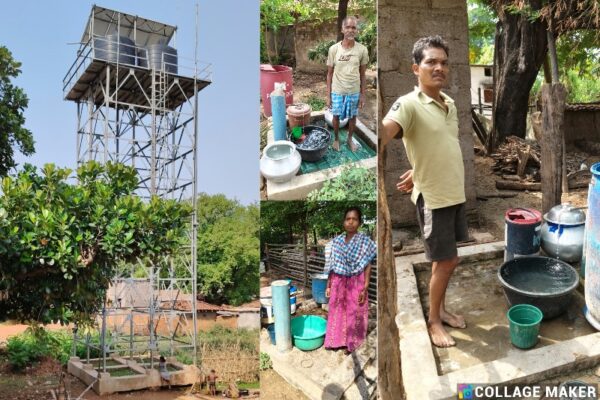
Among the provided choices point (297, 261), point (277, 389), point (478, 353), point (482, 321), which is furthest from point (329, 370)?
point (482, 321)

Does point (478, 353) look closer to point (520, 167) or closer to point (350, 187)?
point (350, 187)

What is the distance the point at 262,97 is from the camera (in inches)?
76.1

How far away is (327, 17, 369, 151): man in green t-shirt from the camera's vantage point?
193 centimetres

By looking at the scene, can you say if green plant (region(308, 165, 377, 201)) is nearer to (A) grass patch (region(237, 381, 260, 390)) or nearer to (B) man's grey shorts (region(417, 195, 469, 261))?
(B) man's grey shorts (region(417, 195, 469, 261))

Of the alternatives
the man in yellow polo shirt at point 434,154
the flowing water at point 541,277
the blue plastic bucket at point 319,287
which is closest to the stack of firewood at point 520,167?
the flowing water at point 541,277

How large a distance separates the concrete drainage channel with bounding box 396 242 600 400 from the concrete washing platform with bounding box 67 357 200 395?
5.33 m

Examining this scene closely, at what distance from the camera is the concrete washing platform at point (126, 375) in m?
6.53

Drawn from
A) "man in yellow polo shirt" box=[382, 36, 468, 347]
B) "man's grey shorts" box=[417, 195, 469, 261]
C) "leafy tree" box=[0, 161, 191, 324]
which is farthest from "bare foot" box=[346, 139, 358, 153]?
"leafy tree" box=[0, 161, 191, 324]

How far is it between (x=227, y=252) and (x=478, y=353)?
7.22m

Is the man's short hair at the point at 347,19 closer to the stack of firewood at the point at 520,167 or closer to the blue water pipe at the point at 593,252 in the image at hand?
the blue water pipe at the point at 593,252

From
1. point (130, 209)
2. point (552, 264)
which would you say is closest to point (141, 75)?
point (130, 209)

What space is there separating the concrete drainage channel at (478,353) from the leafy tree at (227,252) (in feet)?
21.8

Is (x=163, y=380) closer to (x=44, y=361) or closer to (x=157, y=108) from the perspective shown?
(x=44, y=361)

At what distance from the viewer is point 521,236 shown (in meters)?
2.53
